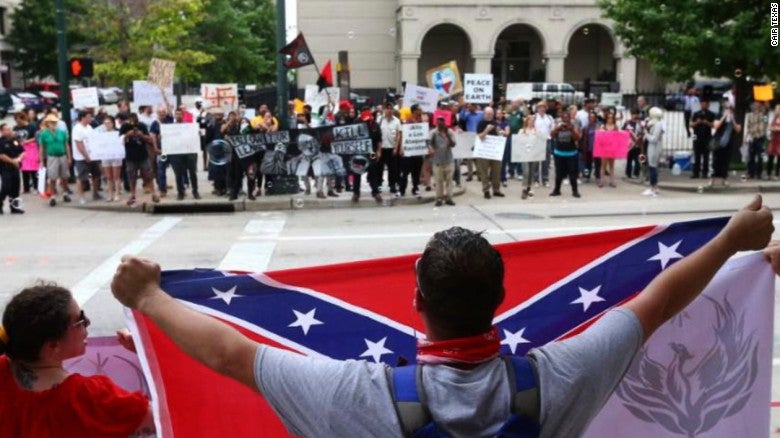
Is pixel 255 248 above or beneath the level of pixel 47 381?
beneath

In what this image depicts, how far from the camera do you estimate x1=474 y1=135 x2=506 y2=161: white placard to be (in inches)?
755

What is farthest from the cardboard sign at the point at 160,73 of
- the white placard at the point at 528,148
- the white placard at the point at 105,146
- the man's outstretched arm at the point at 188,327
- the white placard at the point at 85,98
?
the man's outstretched arm at the point at 188,327

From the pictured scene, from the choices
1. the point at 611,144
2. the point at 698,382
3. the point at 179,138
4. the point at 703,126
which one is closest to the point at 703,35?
the point at 703,126

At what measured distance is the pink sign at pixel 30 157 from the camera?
20.0 meters

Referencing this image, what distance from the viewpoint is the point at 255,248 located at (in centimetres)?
1393

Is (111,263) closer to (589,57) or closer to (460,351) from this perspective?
(460,351)

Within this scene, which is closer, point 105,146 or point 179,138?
point 105,146

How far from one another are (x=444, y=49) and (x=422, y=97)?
39.4 m

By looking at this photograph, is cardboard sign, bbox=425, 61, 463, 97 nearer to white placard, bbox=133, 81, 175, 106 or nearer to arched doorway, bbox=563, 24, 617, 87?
white placard, bbox=133, 81, 175, 106

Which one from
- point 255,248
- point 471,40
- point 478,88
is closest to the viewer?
point 255,248

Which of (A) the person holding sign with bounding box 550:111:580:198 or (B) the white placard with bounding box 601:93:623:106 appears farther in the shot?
(B) the white placard with bounding box 601:93:623:106

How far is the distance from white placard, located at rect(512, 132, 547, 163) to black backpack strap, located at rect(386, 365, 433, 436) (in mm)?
17787

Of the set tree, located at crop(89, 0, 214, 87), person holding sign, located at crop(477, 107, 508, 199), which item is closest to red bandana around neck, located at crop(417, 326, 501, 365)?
person holding sign, located at crop(477, 107, 508, 199)

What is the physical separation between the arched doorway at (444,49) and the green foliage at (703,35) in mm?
37799
